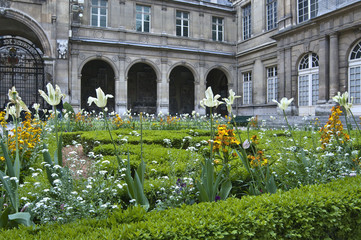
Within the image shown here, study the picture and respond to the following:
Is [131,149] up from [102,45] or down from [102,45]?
down

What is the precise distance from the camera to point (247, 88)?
2248 centimetres

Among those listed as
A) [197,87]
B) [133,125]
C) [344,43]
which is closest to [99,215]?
[133,125]

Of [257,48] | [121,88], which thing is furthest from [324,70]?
[121,88]

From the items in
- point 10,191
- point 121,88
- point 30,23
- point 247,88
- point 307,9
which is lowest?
point 10,191

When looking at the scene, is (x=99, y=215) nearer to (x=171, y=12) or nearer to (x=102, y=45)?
(x=102, y=45)

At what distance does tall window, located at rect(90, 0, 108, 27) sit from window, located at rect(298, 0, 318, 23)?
39.4 feet

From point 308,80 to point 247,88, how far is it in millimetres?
6156

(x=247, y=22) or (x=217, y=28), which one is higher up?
(x=247, y=22)

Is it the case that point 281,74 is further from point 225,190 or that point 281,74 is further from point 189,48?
point 225,190

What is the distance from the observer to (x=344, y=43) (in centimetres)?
1430

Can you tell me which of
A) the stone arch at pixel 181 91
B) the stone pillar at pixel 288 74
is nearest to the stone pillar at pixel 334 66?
the stone pillar at pixel 288 74

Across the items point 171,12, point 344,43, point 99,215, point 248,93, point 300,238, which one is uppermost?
point 171,12

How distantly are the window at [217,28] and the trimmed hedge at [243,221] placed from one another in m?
21.4

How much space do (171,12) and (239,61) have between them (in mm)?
6292
